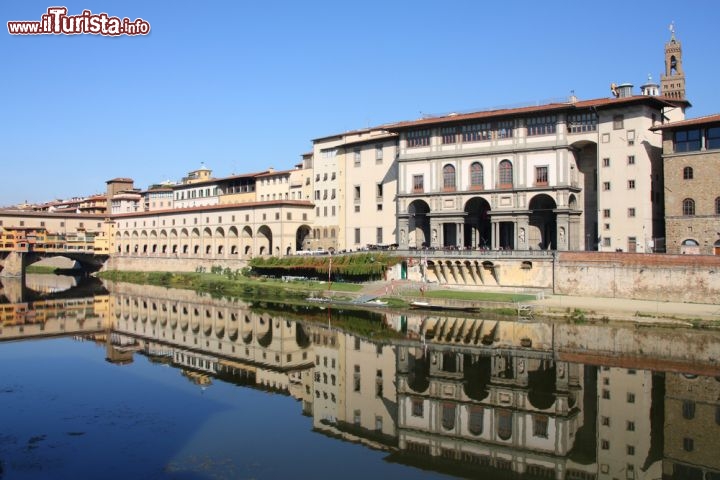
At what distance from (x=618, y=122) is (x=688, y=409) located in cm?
3139

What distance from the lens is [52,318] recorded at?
52.8m

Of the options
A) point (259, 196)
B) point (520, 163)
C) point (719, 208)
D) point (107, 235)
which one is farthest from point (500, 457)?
point (107, 235)

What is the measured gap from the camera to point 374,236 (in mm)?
70375

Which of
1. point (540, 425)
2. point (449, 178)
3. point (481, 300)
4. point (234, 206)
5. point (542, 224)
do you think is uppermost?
point (449, 178)

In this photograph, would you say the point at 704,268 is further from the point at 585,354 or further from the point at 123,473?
the point at 123,473

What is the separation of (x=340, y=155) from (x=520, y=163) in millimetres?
24219

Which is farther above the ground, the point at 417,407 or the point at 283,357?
the point at 283,357

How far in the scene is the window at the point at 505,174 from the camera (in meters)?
57.0

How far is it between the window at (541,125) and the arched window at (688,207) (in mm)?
11982

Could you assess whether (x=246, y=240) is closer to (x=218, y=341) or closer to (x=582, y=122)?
(x=218, y=341)

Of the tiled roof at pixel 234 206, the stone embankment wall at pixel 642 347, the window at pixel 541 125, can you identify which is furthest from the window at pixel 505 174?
the tiled roof at pixel 234 206

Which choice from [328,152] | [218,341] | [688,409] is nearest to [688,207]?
[688,409]

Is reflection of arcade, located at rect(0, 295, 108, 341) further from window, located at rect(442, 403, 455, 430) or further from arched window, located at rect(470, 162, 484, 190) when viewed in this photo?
arched window, located at rect(470, 162, 484, 190)

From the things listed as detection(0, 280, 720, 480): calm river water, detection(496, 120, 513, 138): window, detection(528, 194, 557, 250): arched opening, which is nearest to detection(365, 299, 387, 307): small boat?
detection(0, 280, 720, 480): calm river water
